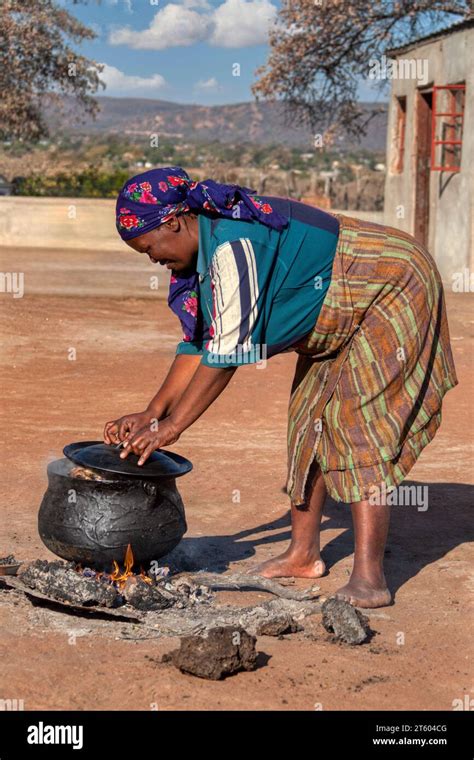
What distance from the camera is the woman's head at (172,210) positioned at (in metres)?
3.86

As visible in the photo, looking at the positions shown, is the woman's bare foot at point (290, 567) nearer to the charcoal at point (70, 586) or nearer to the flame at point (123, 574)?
the flame at point (123, 574)

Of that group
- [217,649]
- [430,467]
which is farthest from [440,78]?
[217,649]

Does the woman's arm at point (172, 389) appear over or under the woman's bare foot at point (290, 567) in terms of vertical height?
over

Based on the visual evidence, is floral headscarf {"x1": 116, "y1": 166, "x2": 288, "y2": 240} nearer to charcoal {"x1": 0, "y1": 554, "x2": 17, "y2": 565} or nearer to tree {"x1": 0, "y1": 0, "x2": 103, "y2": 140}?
charcoal {"x1": 0, "y1": 554, "x2": 17, "y2": 565}

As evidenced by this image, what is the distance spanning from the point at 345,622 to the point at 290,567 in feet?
2.72

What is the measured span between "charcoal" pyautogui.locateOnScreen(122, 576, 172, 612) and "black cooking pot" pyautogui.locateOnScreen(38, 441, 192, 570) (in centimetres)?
13

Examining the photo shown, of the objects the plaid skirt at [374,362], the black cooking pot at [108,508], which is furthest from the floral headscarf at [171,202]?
the black cooking pot at [108,508]

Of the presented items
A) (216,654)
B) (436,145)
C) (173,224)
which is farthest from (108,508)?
(436,145)

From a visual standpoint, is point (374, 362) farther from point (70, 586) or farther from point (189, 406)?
point (70, 586)

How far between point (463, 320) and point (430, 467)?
215 inches

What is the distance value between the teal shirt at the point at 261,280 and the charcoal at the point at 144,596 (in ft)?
3.08

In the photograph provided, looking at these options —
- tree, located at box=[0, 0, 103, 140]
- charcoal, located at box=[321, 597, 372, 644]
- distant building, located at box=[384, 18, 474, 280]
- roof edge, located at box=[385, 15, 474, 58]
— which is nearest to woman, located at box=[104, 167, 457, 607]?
charcoal, located at box=[321, 597, 372, 644]

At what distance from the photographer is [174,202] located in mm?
3867

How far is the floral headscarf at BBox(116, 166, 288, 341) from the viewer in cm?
386
